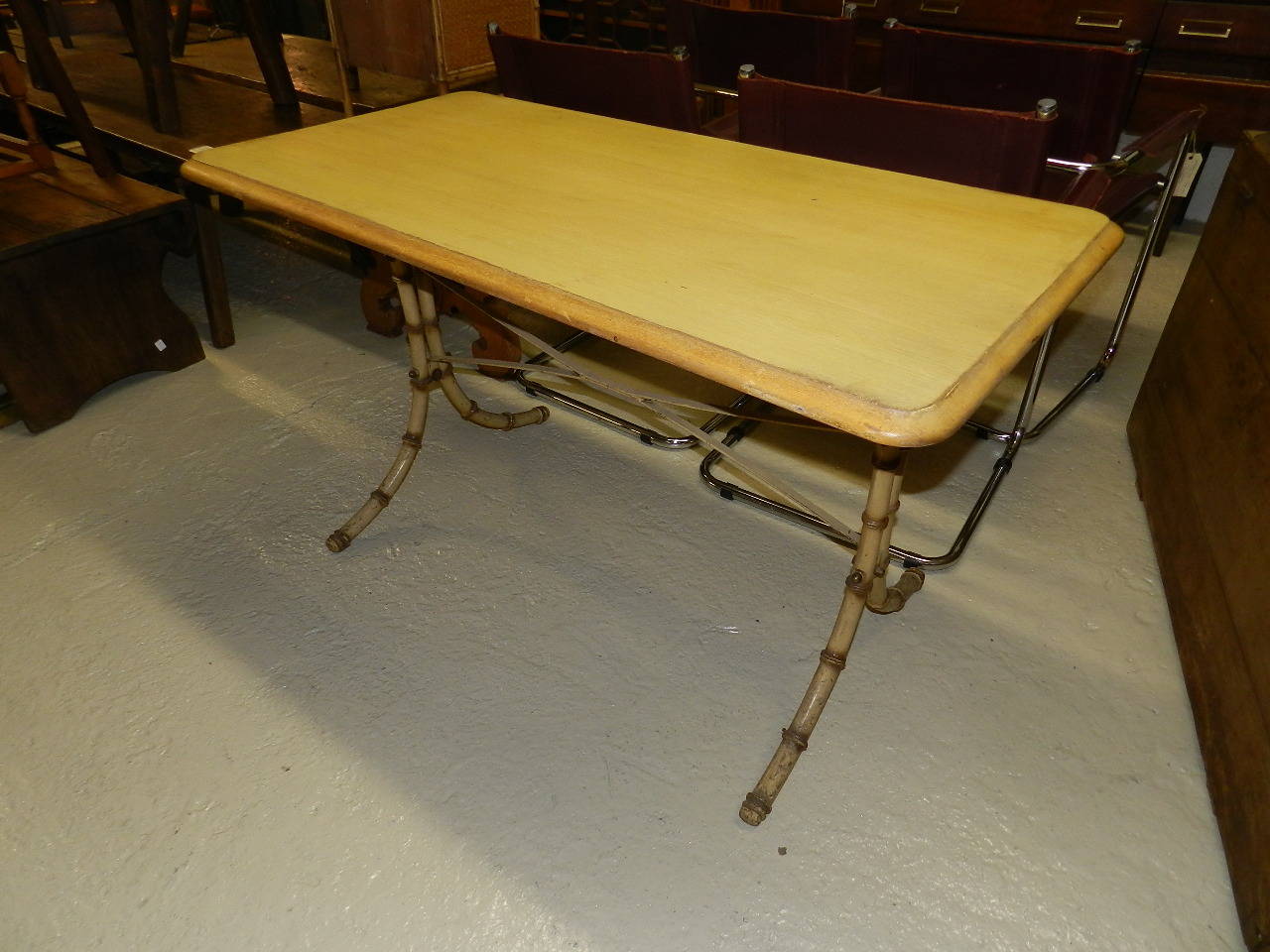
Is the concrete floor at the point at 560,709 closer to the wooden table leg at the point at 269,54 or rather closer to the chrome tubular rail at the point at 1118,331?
the chrome tubular rail at the point at 1118,331

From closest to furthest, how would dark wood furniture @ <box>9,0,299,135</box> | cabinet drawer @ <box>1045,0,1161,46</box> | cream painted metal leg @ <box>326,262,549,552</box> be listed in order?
cream painted metal leg @ <box>326,262,549,552</box>, dark wood furniture @ <box>9,0,299,135</box>, cabinet drawer @ <box>1045,0,1161,46</box>

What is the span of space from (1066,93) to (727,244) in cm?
118

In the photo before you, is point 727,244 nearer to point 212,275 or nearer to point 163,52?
point 212,275

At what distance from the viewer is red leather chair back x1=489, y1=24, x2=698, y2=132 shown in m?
1.74

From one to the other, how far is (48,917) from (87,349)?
139 centimetres

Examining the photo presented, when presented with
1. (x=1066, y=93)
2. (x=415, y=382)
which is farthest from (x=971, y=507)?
(x=415, y=382)

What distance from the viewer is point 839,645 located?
49.1 inches

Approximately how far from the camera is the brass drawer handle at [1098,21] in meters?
2.61

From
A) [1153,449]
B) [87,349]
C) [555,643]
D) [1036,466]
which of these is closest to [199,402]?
[87,349]

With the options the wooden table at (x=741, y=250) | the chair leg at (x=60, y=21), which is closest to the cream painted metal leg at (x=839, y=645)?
the wooden table at (x=741, y=250)

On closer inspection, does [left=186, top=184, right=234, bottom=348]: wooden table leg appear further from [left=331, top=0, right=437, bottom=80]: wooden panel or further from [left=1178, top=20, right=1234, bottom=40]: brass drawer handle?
[left=1178, top=20, right=1234, bottom=40]: brass drawer handle

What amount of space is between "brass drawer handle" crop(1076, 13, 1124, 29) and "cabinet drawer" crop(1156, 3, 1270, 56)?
0.12m

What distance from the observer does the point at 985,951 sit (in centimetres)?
107

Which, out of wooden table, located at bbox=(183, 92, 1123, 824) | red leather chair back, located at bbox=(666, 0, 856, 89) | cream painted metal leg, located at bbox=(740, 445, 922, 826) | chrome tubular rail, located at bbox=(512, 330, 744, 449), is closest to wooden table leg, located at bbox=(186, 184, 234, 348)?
chrome tubular rail, located at bbox=(512, 330, 744, 449)
